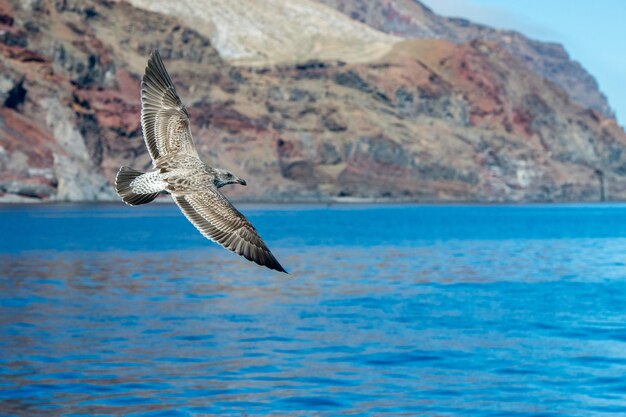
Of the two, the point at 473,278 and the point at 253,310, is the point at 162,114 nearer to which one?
the point at 253,310

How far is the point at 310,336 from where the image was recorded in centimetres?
4172

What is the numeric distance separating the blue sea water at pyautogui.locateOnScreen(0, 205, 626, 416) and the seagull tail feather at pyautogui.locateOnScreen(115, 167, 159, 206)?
13.3 metres

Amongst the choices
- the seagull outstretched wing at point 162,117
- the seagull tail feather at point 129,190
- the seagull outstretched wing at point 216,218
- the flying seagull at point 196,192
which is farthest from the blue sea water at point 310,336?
the seagull tail feather at point 129,190

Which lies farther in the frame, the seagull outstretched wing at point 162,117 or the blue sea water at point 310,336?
the blue sea water at point 310,336

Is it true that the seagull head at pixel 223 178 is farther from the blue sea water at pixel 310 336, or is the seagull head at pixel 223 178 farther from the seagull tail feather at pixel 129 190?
the blue sea water at pixel 310 336

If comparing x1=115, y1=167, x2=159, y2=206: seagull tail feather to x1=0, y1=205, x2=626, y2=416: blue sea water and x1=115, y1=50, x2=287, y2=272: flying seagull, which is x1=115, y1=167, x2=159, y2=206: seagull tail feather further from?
x1=0, y1=205, x2=626, y2=416: blue sea water

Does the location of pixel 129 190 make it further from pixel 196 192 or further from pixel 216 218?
pixel 216 218

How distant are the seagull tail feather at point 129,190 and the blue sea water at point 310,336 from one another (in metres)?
13.3

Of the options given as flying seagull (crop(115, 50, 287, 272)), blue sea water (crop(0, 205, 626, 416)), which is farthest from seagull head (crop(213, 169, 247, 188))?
blue sea water (crop(0, 205, 626, 416))

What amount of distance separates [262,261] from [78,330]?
28.3 m

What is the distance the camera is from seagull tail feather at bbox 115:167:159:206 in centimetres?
1620

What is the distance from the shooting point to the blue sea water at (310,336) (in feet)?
101

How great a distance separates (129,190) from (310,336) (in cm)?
2607

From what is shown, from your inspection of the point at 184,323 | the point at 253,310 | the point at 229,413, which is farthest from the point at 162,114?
the point at 253,310
